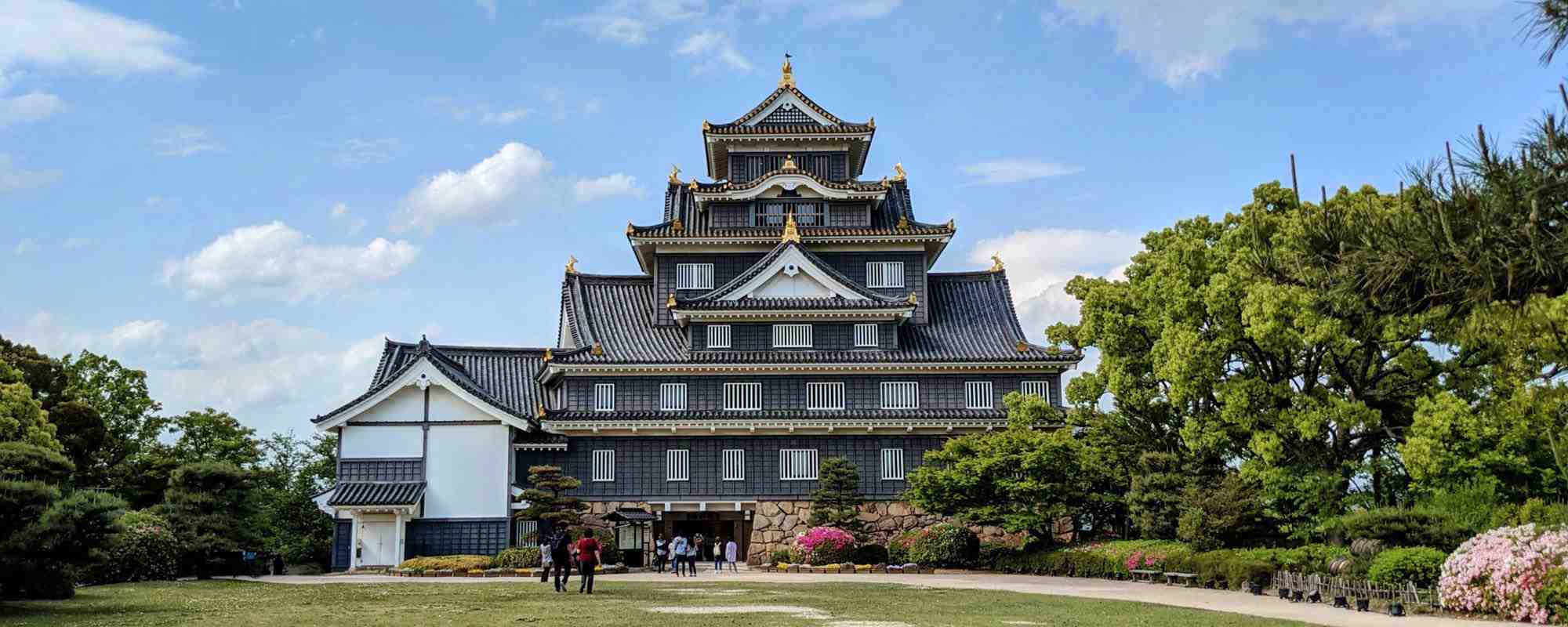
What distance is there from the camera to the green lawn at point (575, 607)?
57.4 feet

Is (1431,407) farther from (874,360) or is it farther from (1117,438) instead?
(874,360)

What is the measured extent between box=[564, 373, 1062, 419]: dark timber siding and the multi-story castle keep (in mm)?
58

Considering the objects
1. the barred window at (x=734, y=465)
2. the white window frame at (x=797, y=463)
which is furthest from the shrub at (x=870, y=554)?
the barred window at (x=734, y=465)

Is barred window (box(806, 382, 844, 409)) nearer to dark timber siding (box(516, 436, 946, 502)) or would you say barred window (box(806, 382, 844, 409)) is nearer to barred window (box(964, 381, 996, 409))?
dark timber siding (box(516, 436, 946, 502))

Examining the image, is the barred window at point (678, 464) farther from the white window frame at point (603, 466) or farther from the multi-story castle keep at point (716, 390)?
the white window frame at point (603, 466)

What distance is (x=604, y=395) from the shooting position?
42.0 meters

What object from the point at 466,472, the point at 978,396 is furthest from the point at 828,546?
the point at 466,472

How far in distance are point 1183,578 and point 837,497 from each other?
1284cm

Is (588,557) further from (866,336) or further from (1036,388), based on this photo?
(1036,388)

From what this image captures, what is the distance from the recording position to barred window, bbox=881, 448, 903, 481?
4175 centimetres

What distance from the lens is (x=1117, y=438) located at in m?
35.2

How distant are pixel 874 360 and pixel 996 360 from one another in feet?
13.2

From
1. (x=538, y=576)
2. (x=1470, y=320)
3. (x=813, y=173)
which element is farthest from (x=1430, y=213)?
(x=813, y=173)

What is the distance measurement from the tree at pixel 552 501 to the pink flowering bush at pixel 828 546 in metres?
6.61
